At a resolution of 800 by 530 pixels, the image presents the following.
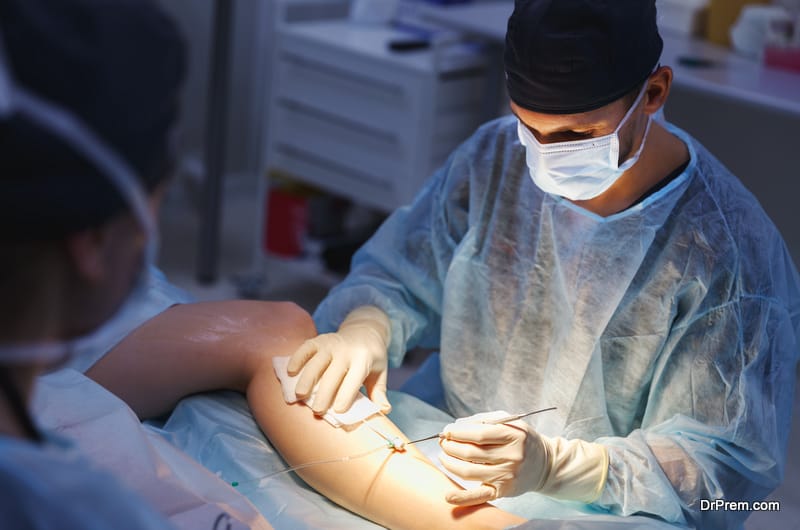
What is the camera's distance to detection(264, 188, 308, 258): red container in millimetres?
3338

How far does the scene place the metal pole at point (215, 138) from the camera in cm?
317

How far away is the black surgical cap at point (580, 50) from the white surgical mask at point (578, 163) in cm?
6

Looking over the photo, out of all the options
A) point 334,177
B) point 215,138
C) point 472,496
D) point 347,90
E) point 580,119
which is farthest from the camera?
point 215,138

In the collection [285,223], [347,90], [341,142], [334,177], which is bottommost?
[285,223]

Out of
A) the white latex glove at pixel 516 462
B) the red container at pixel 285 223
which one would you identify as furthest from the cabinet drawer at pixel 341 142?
the white latex glove at pixel 516 462

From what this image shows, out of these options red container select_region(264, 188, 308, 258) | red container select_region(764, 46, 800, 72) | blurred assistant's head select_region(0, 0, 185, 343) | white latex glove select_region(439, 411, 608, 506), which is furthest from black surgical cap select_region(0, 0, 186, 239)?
red container select_region(264, 188, 308, 258)

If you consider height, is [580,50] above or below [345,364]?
above

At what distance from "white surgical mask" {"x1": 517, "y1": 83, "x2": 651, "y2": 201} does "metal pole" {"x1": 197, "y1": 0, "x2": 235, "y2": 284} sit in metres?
1.83

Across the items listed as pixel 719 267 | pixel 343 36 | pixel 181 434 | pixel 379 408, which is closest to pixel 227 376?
pixel 181 434

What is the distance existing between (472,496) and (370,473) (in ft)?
0.53

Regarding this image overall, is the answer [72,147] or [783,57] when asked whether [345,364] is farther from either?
[783,57]

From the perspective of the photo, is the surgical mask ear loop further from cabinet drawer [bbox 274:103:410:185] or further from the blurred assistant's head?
cabinet drawer [bbox 274:103:410:185]

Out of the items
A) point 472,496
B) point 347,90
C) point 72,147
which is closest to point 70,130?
point 72,147

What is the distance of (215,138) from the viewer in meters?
3.31
